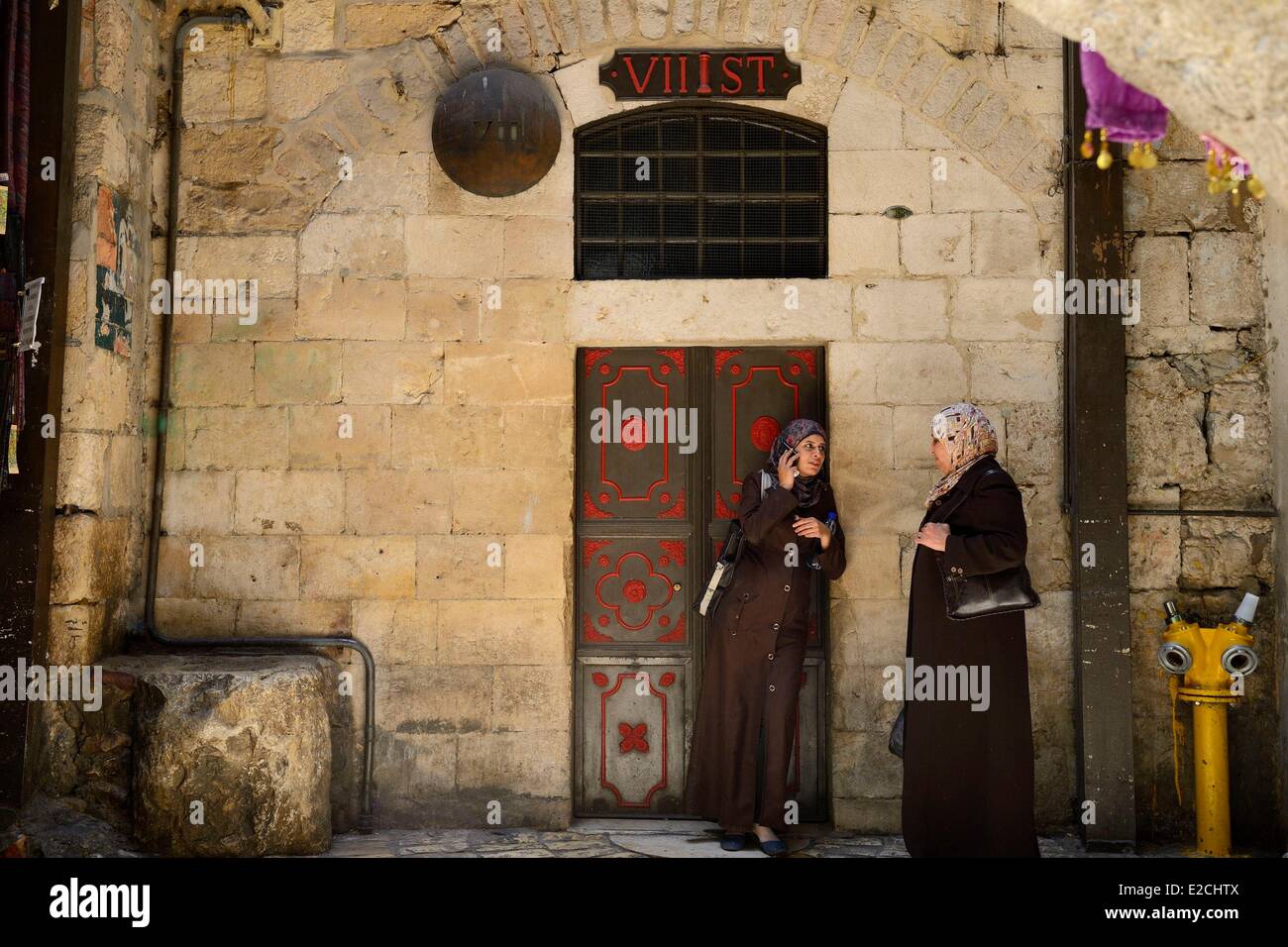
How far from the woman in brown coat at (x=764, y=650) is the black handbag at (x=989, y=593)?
0.85 metres

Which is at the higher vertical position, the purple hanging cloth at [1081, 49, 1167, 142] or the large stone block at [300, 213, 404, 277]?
the large stone block at [300, 213, 404, 277]

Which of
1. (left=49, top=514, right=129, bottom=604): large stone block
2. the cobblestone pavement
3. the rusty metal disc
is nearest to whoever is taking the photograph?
(left=49, top=514, right=129, bottom=604): large stone block

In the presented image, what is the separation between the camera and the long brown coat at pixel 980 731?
4.40 meters

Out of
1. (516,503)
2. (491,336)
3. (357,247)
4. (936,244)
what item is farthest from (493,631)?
(936,244)

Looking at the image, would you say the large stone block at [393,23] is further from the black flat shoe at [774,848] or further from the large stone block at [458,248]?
the black flat shoe at [774,848]

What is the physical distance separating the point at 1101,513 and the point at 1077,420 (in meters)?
0.45

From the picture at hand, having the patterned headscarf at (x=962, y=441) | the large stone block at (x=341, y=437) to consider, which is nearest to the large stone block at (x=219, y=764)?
the large stone block at (x=341, y=437)

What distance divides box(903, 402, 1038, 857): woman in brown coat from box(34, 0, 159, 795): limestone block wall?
139 inches

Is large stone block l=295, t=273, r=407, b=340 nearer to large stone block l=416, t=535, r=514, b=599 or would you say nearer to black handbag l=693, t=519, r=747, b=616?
large stone block l=416, t=535, r=514, b=599

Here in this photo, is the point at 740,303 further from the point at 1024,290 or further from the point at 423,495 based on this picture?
the point at 423,495

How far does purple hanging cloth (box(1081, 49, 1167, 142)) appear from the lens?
2959 mm

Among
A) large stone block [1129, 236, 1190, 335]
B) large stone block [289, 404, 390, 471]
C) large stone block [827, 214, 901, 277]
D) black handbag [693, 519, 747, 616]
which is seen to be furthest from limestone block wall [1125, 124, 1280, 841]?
large stone block [289, 404, 390, 471]

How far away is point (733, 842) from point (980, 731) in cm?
131

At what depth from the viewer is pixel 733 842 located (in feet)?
16.9
